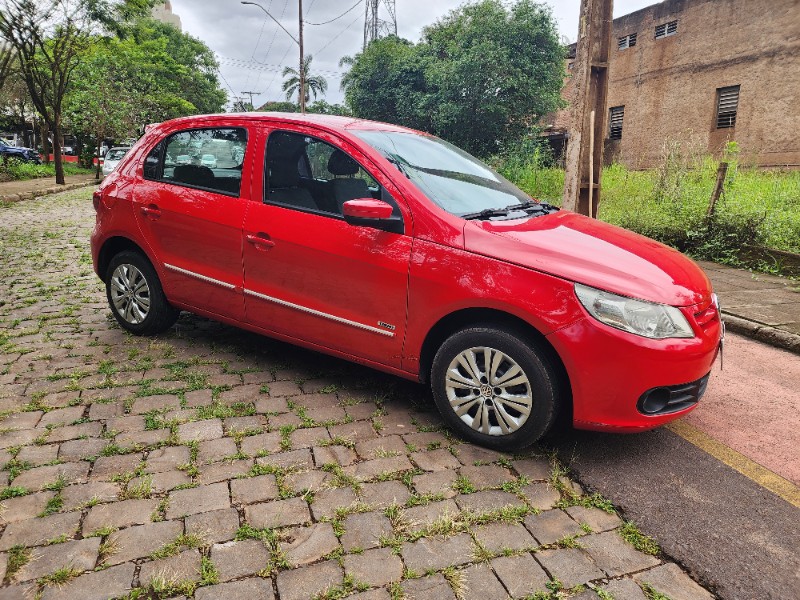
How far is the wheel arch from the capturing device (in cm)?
293

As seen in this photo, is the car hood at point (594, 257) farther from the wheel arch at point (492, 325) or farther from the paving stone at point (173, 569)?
the paving stone at point (173, 569)

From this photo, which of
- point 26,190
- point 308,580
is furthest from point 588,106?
point 26,190

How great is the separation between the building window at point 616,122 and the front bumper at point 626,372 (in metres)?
24.9

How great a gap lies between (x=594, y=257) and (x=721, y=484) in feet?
4.12

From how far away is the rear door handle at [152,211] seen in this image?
4234mm

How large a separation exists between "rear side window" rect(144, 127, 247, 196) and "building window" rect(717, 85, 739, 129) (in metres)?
21.4

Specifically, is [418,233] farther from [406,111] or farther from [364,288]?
[406,111]

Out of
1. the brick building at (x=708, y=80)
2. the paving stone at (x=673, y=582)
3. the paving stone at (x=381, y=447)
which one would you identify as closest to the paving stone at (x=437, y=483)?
the paving stone at (x=381, y=447)

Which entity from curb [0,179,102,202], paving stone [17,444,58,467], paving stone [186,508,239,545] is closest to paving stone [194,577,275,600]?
paving stone [186,508,239,545]

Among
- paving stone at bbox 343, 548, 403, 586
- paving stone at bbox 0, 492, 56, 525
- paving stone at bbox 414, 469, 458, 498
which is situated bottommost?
paving stone at bbox 343, 548, 403, 586

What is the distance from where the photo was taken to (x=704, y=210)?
28.5 feet

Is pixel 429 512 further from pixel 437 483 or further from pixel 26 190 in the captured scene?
pixel 26 190

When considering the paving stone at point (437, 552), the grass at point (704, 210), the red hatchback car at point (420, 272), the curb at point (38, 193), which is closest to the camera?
the paving stone at point (437, 552)

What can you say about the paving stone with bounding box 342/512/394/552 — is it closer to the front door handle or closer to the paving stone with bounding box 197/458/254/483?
the paving stone with bounding box 197/458/254/483
